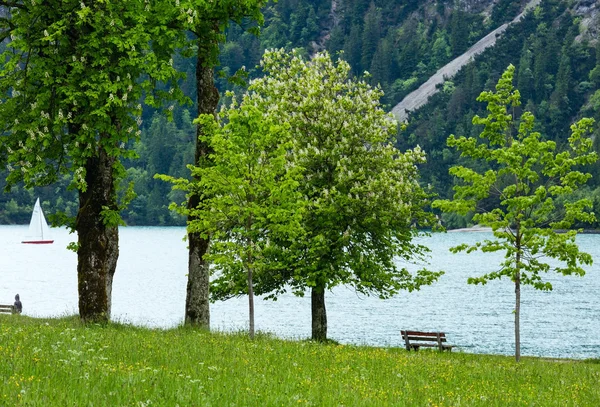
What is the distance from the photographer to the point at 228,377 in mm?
11547

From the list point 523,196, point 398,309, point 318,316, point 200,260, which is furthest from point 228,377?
point 398,309

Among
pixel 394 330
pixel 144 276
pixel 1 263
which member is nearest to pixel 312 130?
pixel 394 330

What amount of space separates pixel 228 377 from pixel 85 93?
9.36 metres

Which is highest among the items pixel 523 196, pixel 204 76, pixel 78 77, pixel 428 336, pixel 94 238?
pixel 204 76

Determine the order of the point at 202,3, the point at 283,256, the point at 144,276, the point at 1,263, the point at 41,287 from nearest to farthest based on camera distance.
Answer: the point at 202,3 → the point at 283,256 → the point at 41,287 → the point at 144,276 → the point at 1,263

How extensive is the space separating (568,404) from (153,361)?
6.90m

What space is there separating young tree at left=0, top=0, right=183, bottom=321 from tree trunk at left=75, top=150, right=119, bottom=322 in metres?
0.03

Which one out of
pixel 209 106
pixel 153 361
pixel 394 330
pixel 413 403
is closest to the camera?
pixel 413 403

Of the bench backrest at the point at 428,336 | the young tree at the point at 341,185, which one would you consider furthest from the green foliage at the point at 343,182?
the bench backrest at the point at 428,336

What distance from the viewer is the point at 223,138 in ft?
72.5

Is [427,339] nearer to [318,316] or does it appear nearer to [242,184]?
[318,316]

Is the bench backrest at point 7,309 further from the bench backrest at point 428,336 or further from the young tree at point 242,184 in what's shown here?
the young tree at point 242,184

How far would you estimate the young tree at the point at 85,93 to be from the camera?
1861 cm

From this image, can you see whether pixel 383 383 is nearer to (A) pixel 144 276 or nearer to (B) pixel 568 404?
(B) pixel 568 404
